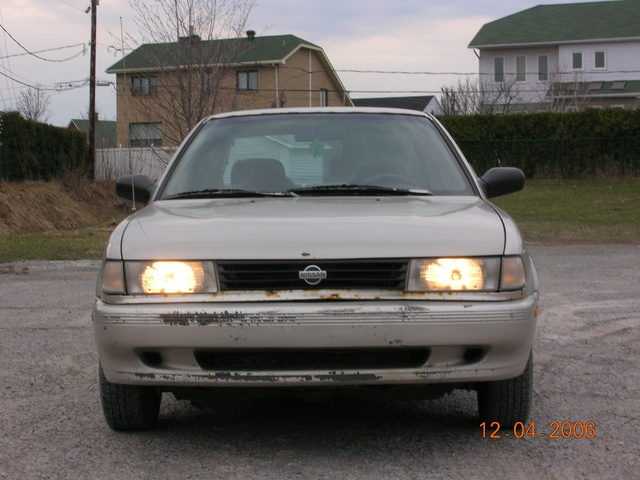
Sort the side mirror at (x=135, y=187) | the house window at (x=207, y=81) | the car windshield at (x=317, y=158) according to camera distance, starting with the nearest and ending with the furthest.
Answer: the car windshield at (x=317, y=158)
the side mirror at (x=135, y=187)
the house window at (x=207, y=81)

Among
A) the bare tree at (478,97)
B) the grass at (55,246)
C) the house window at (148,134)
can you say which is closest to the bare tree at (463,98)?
the bare tree at (478,97)

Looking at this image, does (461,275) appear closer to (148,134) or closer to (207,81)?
(207,81)

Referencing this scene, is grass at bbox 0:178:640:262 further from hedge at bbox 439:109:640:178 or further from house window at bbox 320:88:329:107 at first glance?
house window at bbox 320:88:329:107

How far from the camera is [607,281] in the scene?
1020 cm

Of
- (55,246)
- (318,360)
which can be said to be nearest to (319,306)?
(318,360)

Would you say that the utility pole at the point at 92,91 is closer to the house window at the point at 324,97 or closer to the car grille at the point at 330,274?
the house window at the point at 324,97

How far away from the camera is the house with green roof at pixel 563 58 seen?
48.9 m

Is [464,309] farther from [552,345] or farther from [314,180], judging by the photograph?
[552,345]

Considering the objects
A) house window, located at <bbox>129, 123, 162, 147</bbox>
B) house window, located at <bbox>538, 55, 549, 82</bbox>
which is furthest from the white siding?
house window, located at <bbox>129, 123, 162, 147</bbox>

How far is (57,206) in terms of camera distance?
26750 mm

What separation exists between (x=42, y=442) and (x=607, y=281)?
25.2ft

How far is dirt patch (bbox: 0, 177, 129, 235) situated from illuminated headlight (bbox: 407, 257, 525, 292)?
803 inches

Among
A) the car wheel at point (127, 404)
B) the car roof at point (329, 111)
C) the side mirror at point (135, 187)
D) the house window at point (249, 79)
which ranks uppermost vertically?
the house window at point (249, 79)

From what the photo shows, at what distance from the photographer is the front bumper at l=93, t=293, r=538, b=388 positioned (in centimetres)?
342
